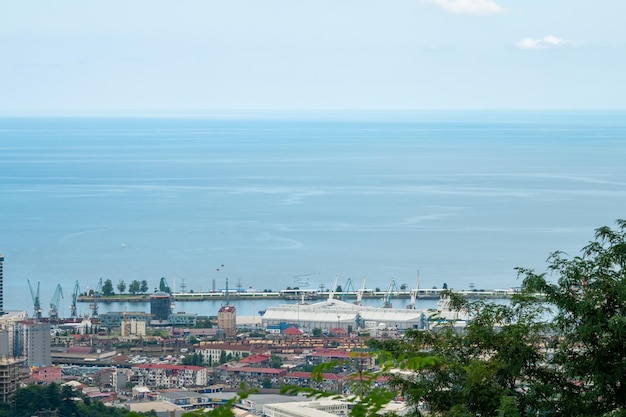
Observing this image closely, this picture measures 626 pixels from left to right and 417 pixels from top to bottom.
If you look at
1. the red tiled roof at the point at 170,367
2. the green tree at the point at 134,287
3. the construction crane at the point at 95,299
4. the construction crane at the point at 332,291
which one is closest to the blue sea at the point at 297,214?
the construction crane at the point at 332,291

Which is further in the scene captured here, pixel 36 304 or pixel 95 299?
pixel 95 299

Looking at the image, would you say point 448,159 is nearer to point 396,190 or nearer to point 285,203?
point 396,190

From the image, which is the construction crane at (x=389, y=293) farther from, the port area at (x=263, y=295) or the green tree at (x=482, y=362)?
the green tree at (x=482, y=362)

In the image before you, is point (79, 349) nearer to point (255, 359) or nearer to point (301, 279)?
point (255, 359)

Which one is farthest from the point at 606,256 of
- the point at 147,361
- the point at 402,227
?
the point at 402,227

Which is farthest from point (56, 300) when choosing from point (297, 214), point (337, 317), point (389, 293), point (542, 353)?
point (542, 353)
